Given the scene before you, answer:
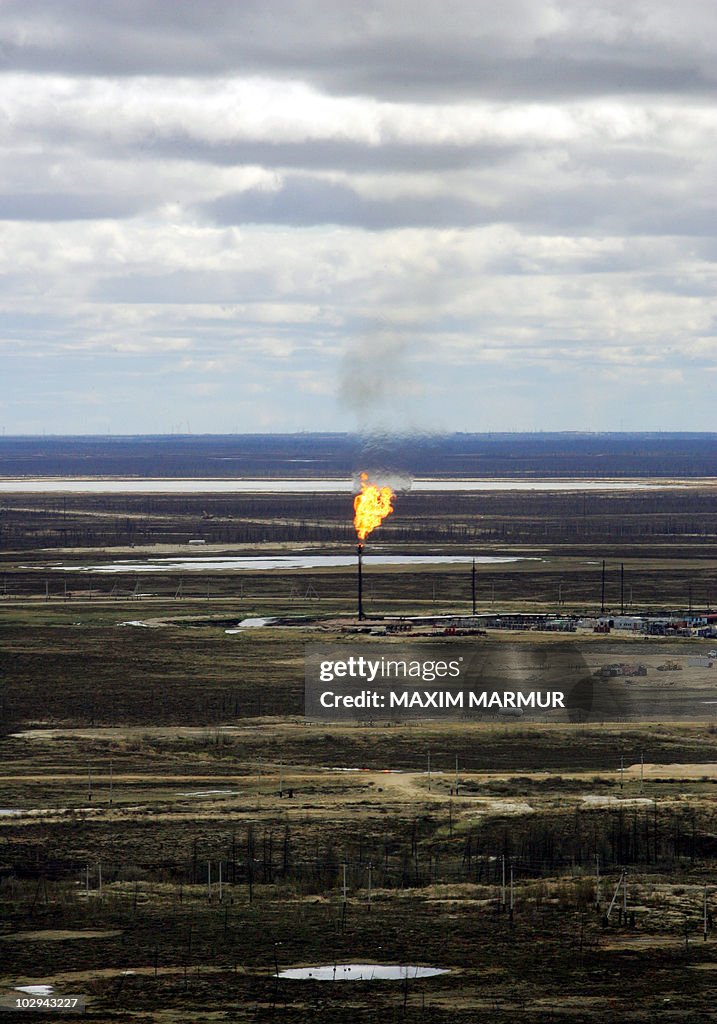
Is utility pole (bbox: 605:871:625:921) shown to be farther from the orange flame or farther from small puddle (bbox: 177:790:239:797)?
the orange flame

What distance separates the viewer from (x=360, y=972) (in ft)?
164

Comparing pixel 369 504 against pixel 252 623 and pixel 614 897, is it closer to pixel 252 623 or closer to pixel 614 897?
pixel 252 623

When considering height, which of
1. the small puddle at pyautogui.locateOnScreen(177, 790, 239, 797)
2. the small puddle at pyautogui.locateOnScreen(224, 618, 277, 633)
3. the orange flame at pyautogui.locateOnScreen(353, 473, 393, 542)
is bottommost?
the small puddle at pyautogui.locateOnScreen(177, 790, 239, 797)

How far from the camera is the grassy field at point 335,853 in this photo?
48531 mm

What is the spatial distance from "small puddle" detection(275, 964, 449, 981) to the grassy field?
60 cm

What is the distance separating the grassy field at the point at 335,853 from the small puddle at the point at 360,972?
595 millimetres

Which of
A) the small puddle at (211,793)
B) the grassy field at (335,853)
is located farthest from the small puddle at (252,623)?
the small puddle at (211,793)

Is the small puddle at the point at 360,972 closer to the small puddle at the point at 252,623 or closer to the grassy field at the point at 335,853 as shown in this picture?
the grassy field at the point at 335,853

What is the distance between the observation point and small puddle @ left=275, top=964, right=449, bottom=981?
4938cm

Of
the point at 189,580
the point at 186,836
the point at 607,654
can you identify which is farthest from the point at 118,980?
the point at 189,580

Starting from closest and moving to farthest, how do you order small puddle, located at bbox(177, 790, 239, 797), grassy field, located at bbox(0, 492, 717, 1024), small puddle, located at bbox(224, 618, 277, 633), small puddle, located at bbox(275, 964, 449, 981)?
grassy field, located at bbox(0, 492, 717, 1024), small puddle, located at bbox(275, 964, 449, 981), small puddle, located at bbox(177, 790, 239, 797), small puddle, located at bbox(224, 618, 277, 633)

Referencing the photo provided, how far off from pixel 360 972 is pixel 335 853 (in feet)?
52.1

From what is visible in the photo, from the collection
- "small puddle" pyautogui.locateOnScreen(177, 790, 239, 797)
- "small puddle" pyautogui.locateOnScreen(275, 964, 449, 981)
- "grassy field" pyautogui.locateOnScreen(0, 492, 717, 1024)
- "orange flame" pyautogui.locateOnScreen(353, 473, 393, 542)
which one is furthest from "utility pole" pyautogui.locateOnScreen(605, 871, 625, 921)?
"orange flame" pyautogui.locateOnScreen(353, 473, 393, 542)

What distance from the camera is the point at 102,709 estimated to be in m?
105
